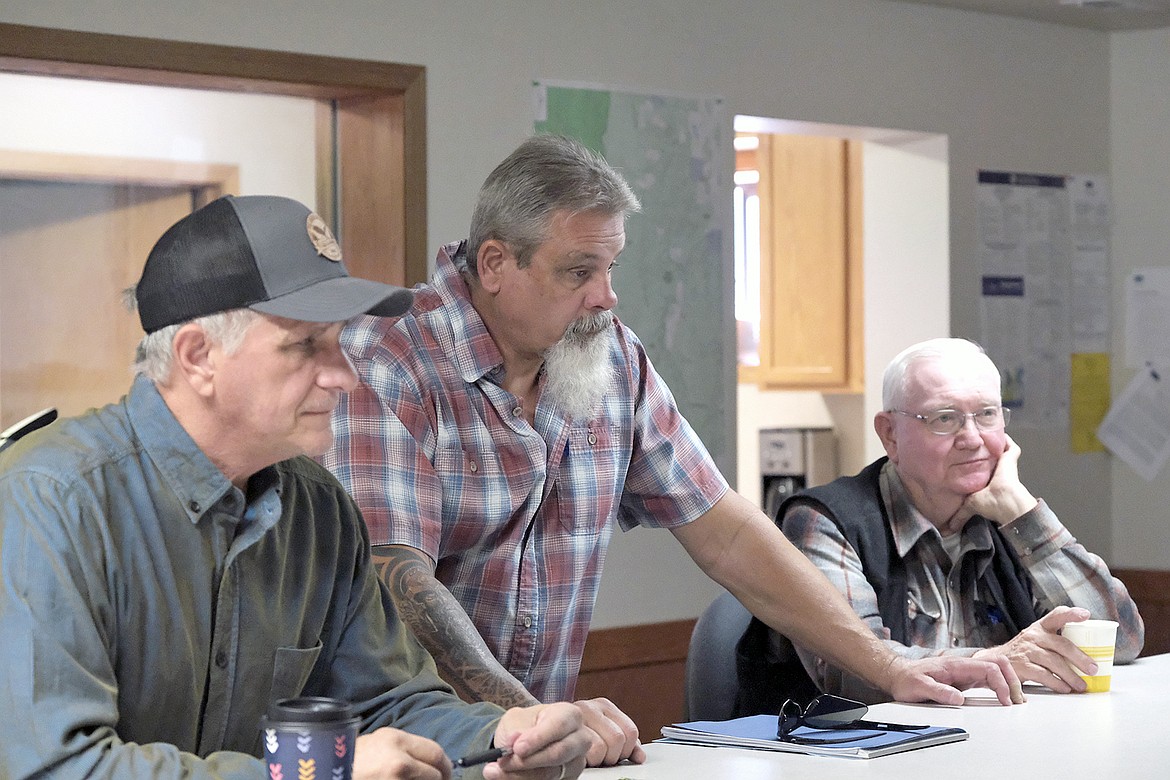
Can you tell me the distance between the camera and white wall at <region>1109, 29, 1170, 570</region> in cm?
495

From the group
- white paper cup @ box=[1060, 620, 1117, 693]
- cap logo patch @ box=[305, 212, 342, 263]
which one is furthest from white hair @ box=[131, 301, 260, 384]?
white paper cup @ box=[1060, 620, 1117, 693]

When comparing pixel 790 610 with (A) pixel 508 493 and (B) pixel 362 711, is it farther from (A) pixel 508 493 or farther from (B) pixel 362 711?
(B) pixel 362 711

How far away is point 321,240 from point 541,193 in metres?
0.77

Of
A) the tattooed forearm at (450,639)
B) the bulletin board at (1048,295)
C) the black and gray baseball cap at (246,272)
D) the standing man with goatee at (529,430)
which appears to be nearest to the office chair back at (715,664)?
the standing man with goatee at (529,430)

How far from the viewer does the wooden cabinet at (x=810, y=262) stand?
5.24 metres

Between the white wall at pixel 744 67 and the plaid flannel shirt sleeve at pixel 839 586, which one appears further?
the white wall at pixel 744 67

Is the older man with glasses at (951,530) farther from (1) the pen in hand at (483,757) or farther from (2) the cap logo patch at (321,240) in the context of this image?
(2) the cap logo patch at (321,240)

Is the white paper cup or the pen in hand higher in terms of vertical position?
the pen in hand

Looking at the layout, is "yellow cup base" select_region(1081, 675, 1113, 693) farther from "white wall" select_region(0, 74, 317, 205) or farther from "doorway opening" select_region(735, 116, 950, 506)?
"white wall" select_region(0, 74, 317, 205)

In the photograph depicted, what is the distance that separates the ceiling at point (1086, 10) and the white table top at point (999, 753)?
9.16 feet

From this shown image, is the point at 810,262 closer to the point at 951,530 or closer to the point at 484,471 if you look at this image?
the point at 951,530

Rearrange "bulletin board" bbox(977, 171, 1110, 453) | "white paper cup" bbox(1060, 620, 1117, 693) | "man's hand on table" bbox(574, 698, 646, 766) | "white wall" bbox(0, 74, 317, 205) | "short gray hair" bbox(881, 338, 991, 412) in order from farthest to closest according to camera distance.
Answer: "bulletin board" bbox(977, 171, 1110, 453) < "white wall" bbox(0, 74, 317, 205) < "short gray hair" bbox(881, 338, 991, 412) < "white paper cup" bbox(1060, 620, 1117, 693) < "man's hand on table" bbox(574, 698, 646, 766)

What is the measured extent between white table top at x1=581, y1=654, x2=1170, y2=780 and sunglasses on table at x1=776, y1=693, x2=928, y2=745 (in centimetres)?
6

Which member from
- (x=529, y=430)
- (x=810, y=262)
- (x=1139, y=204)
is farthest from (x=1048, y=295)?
(x=529, y=430)
